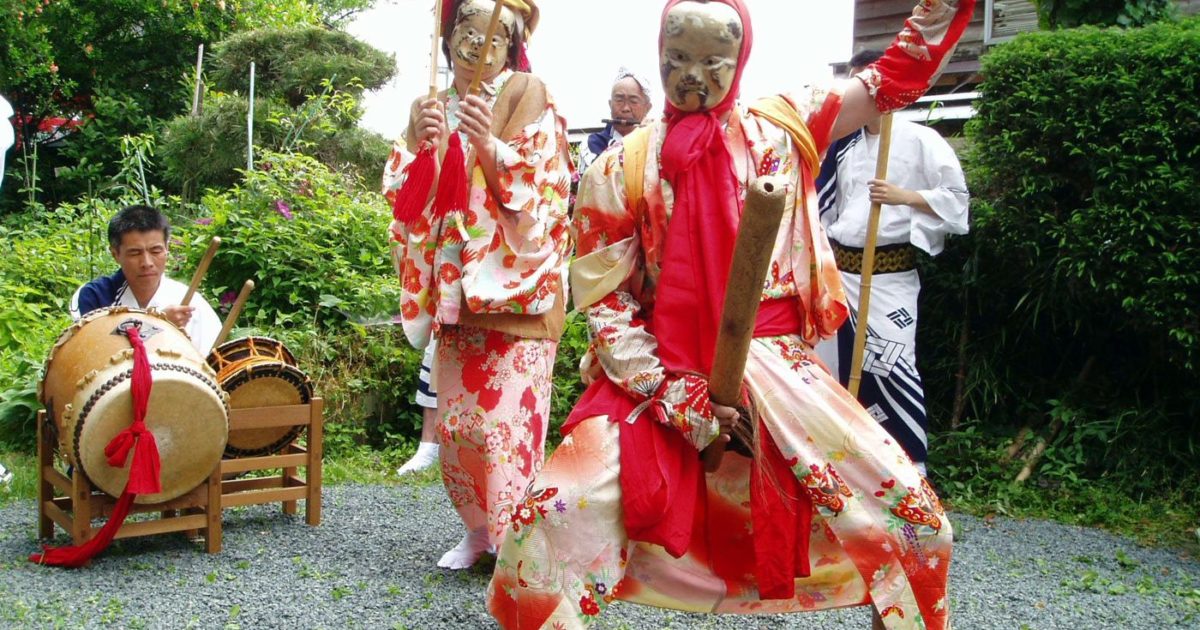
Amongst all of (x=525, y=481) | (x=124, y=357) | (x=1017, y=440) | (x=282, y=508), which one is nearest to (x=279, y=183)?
(x=282, y=508)

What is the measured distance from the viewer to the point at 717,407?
2574 millimetres

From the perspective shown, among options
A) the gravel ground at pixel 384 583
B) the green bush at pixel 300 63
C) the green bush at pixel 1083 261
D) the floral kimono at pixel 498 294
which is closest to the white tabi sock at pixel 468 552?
the gravel ground at pixel 384 583

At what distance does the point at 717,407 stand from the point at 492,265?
1.55 meters

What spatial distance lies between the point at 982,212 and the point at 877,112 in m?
2.99

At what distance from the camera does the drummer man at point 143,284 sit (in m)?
4.69

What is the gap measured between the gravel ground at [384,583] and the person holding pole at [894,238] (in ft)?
2.15

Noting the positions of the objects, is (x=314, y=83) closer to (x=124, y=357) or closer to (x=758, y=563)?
(x=124, y=357)

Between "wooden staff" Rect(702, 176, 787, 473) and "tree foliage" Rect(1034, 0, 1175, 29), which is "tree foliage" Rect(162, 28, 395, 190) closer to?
"tree foliage" Rect(1034, 0, 1175, 29)

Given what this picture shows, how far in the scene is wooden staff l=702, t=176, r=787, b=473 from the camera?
7.48 feet

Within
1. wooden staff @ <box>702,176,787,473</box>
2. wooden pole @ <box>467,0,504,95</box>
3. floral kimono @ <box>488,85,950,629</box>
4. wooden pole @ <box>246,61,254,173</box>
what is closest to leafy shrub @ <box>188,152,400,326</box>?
wooden pole @ <box>246,61,254,173</box>

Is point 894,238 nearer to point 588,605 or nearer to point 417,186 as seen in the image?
point 417,186

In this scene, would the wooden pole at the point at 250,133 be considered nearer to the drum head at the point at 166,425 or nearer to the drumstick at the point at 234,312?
the drumstick at the point at 234,312

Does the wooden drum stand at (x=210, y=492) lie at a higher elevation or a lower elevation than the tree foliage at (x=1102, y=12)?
lower

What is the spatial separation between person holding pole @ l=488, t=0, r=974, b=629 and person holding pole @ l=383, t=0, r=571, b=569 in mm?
1075
